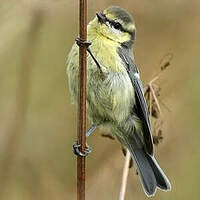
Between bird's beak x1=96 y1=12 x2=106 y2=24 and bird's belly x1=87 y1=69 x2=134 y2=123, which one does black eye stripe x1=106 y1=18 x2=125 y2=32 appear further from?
bird's belly x1=87 y1=69 x2=134 y2=123

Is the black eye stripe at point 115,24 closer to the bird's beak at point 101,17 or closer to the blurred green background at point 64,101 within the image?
the bird's beak at point 101,17

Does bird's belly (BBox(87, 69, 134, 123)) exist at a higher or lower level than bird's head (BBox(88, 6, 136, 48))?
lower

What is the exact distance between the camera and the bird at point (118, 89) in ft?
8.26

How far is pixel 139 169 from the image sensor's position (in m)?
2.77

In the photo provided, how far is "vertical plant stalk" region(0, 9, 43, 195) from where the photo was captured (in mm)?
2486

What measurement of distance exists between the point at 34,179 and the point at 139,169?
22.1 inches

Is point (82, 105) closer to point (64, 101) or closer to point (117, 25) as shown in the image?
point (117, 25)

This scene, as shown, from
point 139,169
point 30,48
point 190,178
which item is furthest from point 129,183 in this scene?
point 30,48

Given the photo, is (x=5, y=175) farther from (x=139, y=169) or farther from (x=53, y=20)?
(x=53, y=20)

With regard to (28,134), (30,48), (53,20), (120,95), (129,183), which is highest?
(53,20)

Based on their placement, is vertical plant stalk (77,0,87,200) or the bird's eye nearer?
vertical plant stalk (77,0,87,200)

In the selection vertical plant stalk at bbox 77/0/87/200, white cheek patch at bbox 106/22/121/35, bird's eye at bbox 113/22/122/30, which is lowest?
vertical plant stalk at bbox 77/0/87/200

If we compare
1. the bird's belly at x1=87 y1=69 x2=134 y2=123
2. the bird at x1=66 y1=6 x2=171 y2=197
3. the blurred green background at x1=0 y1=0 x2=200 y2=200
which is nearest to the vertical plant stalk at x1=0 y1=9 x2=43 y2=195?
the blurred green background at x1=0 y1=0 x2=200 y2=200

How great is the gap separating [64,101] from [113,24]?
0.62 metres
